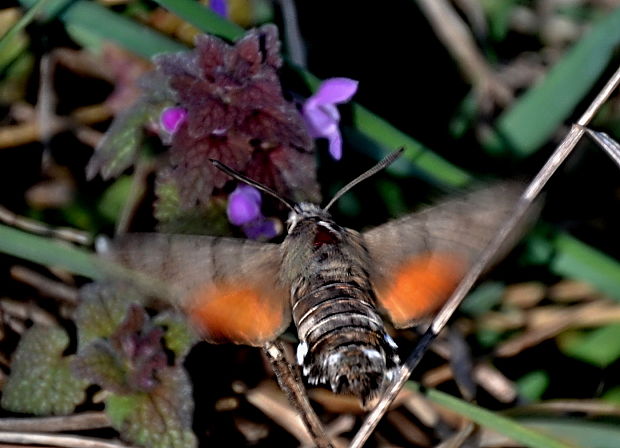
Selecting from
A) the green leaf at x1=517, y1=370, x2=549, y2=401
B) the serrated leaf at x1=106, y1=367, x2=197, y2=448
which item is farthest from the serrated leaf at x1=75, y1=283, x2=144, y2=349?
the green leaf at x1=517, y1=370, x2=549, y2=401

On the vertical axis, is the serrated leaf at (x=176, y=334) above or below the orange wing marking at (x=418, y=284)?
below

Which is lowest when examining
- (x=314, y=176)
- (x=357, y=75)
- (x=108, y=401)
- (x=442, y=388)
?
(x=442, y=388)

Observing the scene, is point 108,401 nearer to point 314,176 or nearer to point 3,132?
point 314,176

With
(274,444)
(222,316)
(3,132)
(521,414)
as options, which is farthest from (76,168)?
(521,414)

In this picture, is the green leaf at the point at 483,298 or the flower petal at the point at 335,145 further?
the green leaf at the point at 483,298

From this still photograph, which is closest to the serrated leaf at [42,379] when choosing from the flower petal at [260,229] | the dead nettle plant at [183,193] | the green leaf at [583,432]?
the dead nettle plant at [183,193]

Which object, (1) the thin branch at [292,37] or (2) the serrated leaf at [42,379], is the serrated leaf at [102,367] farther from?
(1) the thin branch at [292,37]
